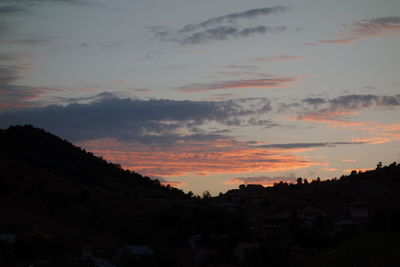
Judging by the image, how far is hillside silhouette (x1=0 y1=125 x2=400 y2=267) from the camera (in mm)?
47312

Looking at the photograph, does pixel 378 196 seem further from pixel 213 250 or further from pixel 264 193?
pixel 213 250

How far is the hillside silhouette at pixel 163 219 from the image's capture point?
47312mm

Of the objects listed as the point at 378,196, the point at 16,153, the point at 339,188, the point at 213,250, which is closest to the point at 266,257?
the point at 213,250

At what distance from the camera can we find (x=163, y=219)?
7062cm

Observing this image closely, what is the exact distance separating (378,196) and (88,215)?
4043 centimetres

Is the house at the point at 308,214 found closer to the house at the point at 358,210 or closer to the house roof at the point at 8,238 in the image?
the house at the point at 358,210

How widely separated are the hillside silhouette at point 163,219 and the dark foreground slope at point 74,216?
0.13 metres

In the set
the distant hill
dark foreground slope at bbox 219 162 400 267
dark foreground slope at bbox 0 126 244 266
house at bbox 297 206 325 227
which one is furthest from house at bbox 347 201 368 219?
the distant hill

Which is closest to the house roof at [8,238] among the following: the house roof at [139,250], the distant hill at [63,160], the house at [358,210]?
the house roof at [139,250]

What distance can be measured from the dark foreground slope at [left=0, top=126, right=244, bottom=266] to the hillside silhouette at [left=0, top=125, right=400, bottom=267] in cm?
13

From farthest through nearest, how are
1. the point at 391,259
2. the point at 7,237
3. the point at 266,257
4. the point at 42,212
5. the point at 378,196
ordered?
the point at 378,196 < the point at 42,212 < the point at 7,237 < the point at 266,257 < the point at 391,259

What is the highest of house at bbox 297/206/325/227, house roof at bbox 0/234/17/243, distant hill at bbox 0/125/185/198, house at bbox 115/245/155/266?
distant hill at bbox 0/125/185/198

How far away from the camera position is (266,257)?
47.5 metres

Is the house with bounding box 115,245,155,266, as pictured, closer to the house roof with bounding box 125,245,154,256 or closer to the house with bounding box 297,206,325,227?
the house roof with bounding box 125,245,154,256
